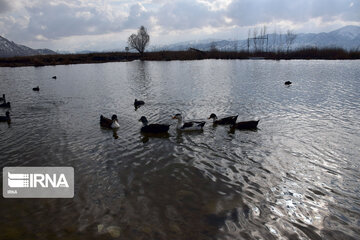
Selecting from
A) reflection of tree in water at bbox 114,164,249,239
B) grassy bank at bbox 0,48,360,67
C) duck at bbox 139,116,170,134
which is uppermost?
grassy bank at bbox 0,48,360,67

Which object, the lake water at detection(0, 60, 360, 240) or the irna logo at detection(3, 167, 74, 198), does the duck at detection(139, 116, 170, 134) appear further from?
the irna logo at detection(3, 167, 74, 198)

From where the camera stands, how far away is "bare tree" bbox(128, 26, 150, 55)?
87912 mm

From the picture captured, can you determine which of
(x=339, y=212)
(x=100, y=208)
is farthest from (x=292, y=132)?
(x=100, y=208)

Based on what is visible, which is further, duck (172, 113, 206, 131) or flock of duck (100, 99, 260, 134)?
duck (172, 113, 206, 131)

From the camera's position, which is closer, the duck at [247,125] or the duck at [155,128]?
the duck at [155,128]

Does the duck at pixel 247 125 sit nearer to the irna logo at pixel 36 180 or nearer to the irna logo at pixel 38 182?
the irna logo at pixel 38 182

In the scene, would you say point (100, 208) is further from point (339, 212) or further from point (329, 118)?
point (329, 118)

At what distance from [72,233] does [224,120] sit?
840 cm

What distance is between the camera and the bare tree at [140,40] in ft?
288

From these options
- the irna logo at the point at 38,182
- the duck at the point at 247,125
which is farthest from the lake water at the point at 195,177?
the duck at the point at 247,125

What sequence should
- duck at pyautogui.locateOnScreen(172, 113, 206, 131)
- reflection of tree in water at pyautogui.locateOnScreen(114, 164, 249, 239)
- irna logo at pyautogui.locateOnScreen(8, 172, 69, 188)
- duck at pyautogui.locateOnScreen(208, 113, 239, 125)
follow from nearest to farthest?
reflection of tree in water at pyautogui.locateOnScreen(114, 164, 249, 239) → irna logo at pyautogui.locateOnScreen(8, 172, 69, 188) → duck at pyautogui.locateOnScreen(172, 113, 206, 131) → duck at pyautogui.locateOnScreen(208, 113, 239, 125)

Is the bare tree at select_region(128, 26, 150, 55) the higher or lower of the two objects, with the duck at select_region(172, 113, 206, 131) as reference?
higher

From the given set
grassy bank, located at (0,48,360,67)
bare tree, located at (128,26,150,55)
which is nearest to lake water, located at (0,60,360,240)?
grassy bank, located at (0,48,360,67)

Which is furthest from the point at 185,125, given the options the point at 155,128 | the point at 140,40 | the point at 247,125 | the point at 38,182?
the point at 140,40
